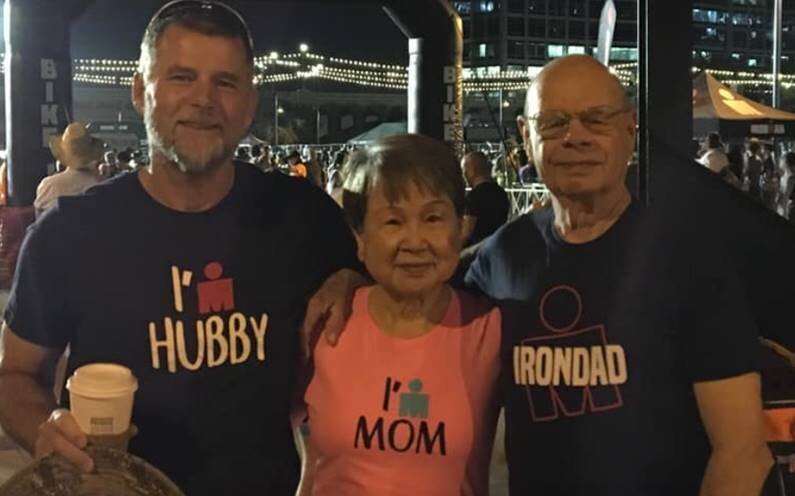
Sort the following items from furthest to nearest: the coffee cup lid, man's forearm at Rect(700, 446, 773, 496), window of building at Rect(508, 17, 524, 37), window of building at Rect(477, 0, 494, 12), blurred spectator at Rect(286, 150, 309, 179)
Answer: window of building at Rect(477, 0, 494, 12)
window of building at Rect(508, 17, 524, 37)
blurred spectator at Rect(286, 150, 309, 179)
man's forearm at Rect(700, 446, 773, 496)
the coffee cup lid

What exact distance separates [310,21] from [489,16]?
73.4 metres

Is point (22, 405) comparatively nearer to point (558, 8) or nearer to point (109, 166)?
point (109, 166)

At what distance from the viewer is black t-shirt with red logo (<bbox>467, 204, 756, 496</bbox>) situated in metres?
1.83

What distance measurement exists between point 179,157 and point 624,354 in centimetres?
93

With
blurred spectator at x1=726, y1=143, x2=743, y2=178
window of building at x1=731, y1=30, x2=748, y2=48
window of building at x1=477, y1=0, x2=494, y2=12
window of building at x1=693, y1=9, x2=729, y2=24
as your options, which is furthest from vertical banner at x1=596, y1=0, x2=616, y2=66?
window of building at x1=731, y1=30, x2=748, y2=48

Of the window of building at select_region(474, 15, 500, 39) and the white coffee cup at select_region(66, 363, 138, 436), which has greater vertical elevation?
the window of building at select_region(474, 15, 500, 39)

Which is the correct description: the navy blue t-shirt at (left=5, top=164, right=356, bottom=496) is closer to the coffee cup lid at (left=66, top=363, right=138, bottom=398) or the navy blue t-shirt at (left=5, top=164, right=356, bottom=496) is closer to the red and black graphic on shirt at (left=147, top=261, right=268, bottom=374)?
the red and black graphic on shirt at (left=147, top=261, right=268, bottom=374)

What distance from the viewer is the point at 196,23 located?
2000 mm

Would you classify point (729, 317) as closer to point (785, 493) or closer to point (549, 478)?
point (549, 478)

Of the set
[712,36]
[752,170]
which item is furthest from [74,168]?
[712,36]

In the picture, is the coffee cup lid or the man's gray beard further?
the man's gray beard

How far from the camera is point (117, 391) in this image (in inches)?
60.4

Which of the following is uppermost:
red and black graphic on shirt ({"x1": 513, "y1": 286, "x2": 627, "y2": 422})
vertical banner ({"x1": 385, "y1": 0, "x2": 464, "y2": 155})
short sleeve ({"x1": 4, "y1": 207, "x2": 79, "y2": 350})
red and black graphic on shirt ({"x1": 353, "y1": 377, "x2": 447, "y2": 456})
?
vertical banner ({"x1": 385, "y1": 0, "x2": 464, "y2": 155})

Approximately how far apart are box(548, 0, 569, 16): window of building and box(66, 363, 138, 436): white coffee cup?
133 metres
